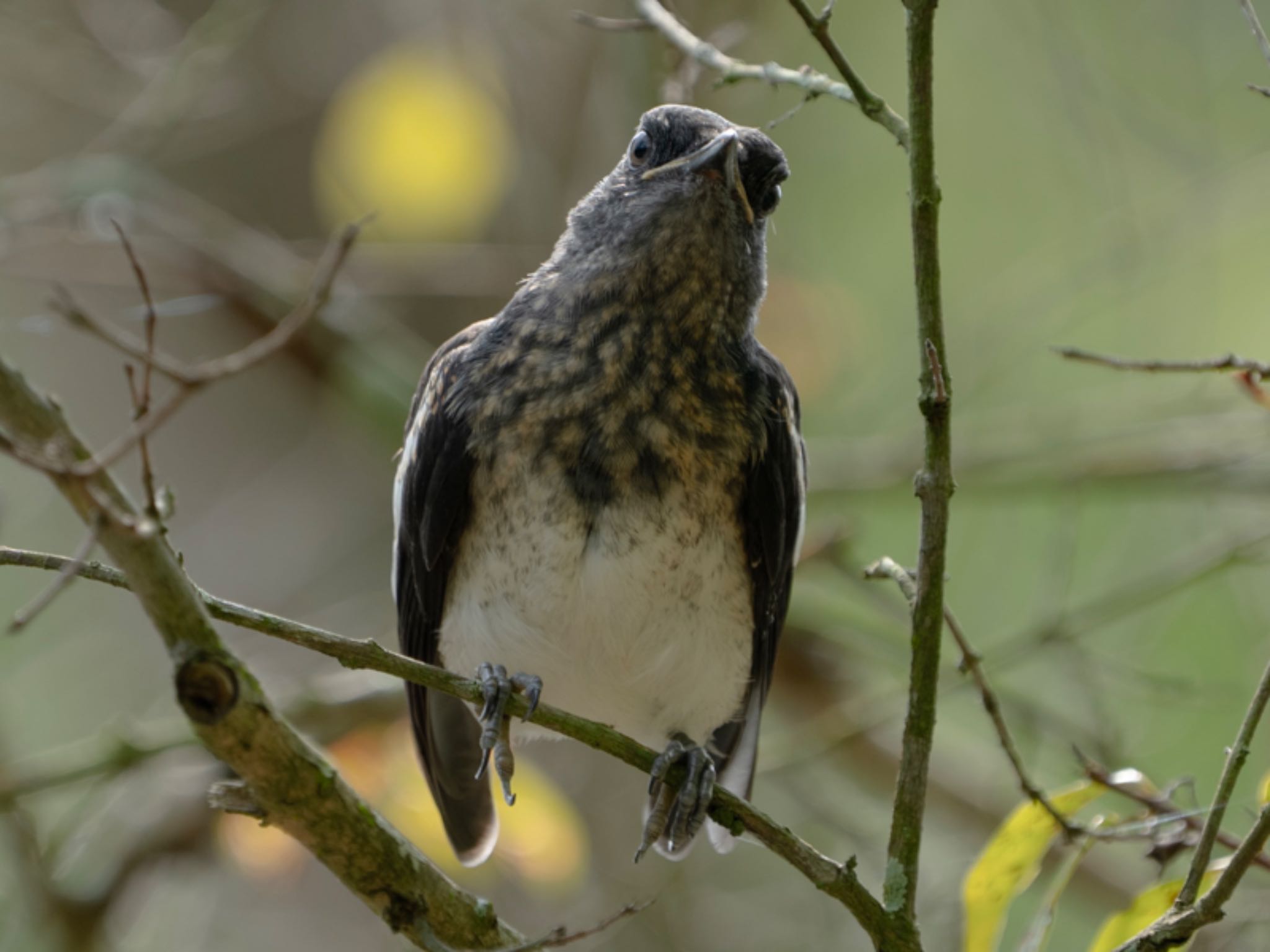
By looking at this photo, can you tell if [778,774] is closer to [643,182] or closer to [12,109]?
[643,182]

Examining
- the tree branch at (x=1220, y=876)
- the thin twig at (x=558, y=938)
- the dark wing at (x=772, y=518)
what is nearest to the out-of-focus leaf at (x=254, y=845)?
the dark wing at (x=772, y=518)

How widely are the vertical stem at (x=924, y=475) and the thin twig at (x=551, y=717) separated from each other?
7 centimetres

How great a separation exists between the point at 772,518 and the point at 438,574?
857 millimetres

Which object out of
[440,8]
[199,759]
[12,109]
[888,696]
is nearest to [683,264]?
[888,696]

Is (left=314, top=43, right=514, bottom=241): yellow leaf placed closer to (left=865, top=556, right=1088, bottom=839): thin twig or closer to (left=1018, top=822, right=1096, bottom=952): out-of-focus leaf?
(left=865, top=556, right=1088, bottom=839): thin twig

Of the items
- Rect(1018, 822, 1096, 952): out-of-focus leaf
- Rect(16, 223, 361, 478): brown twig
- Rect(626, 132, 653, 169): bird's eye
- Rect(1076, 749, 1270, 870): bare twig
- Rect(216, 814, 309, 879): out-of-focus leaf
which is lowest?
Rect(216, 814, 309, 879): out-of-focus leaf

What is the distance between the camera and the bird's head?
328 centimetres

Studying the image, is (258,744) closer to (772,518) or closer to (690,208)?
(772,518)

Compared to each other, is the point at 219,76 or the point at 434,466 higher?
the point at 219,76

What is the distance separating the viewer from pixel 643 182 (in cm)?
341

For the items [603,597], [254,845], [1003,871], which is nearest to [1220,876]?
[1003,871]

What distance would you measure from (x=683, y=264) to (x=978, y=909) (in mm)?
1617

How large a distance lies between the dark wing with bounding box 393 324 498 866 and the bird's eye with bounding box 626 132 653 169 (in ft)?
2.01

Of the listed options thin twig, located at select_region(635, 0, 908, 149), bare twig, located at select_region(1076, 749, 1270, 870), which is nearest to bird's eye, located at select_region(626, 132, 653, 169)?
thin twig, located at select_region(635, 0, 908, 149)
